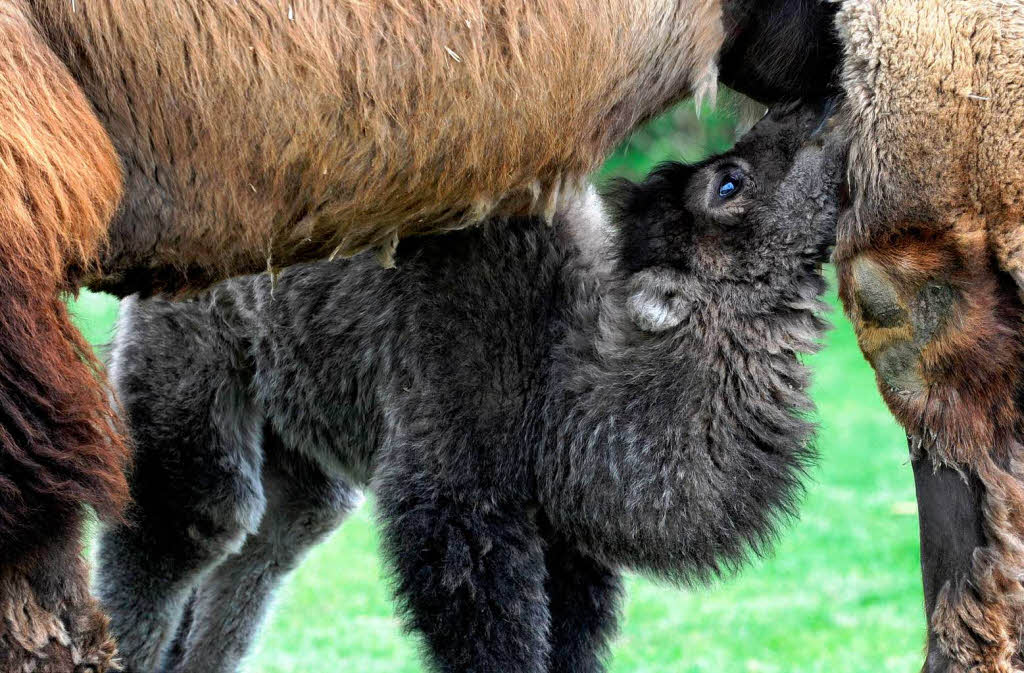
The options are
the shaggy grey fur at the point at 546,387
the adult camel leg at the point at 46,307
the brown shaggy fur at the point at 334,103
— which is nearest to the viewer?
the adult camel leg at the point at 46,307

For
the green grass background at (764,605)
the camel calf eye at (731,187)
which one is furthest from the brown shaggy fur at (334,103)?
the green grass background at (764,605)

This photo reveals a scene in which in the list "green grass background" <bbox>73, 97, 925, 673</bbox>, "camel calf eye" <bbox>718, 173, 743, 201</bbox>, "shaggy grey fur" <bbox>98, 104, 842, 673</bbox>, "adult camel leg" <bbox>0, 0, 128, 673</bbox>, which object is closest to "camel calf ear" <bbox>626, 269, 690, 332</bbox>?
"shaggy grey fur" <bbox>98, 104, 842, 673</bbox>

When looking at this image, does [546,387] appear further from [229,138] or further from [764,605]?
[764,605]

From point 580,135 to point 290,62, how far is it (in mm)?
708

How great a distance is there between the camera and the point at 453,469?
12.9ft

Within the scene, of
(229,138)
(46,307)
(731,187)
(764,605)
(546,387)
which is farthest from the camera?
(764,605)

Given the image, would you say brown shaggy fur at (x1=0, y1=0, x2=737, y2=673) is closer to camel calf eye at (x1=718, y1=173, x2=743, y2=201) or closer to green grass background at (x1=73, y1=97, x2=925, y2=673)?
camel calf eye at (x1=718, y1=173, x2=743, y2=201)

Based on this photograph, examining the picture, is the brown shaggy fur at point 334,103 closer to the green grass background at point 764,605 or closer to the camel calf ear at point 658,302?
the camel calf ear at point 658,302

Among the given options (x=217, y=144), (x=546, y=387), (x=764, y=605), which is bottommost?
(x=764, y=605)

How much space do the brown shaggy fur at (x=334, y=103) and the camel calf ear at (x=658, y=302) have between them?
0.76 m

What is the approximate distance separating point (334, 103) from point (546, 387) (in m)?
1.52

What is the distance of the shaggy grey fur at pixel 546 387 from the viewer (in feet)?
12.0

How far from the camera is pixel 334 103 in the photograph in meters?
2.73

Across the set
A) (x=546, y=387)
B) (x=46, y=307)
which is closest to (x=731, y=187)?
(x=546, y=387)
